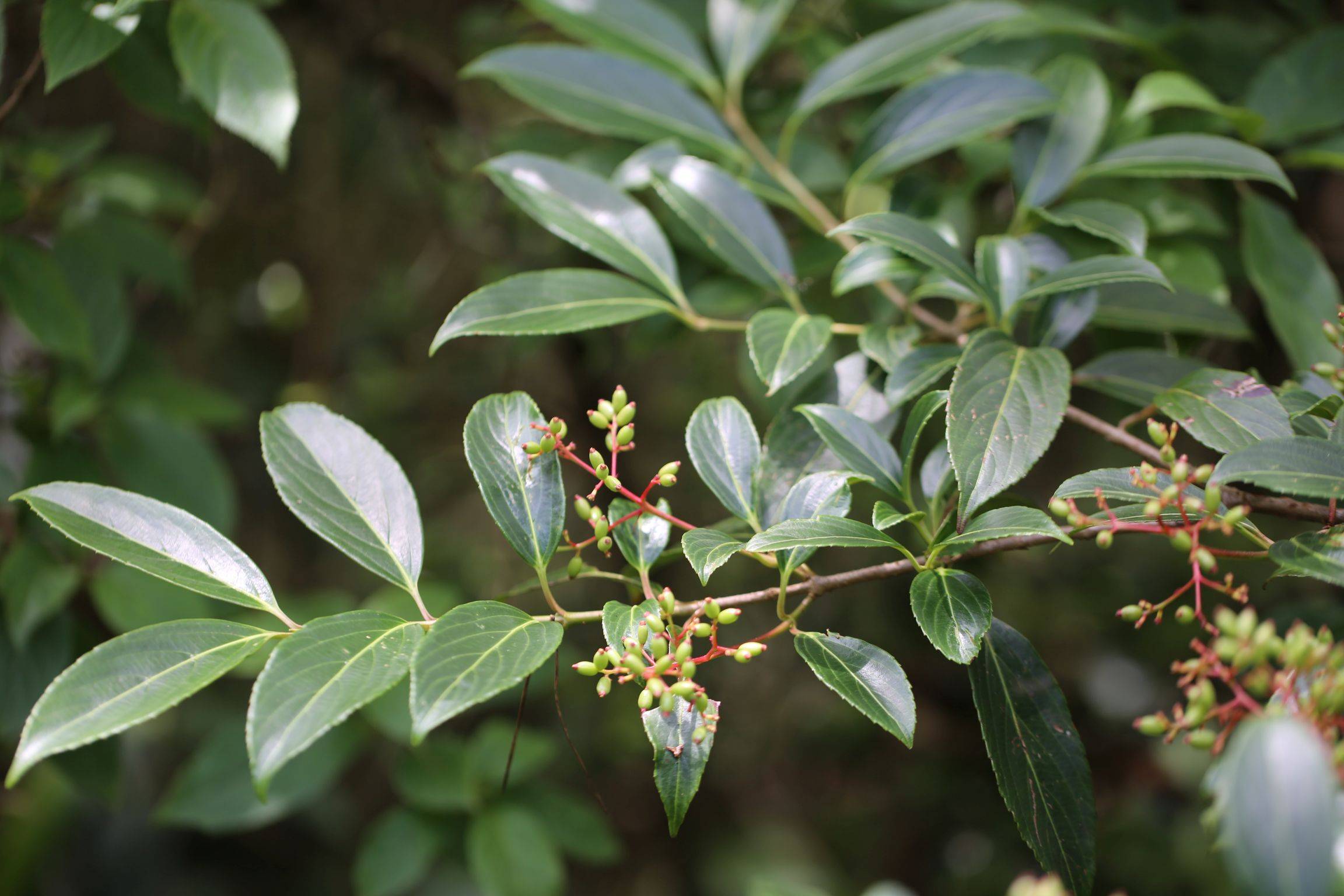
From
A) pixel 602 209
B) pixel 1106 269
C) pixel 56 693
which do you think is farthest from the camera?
pixel 602 209

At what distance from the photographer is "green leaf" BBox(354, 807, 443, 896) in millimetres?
1204

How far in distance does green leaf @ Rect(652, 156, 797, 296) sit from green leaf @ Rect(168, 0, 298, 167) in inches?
15.3

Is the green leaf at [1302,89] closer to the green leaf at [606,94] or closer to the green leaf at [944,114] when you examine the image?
the green leaf at [944,114]

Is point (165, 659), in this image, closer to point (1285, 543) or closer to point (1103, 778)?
point (1285, 543)

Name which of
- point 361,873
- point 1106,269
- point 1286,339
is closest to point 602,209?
point 1106,269

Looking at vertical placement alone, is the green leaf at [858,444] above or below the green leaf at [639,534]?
above

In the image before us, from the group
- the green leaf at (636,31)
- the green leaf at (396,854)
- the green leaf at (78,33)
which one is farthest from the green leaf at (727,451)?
the green leaf at (396,854)

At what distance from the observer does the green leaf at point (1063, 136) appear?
911 mm

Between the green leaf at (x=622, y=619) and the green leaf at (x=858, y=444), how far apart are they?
0.19 m

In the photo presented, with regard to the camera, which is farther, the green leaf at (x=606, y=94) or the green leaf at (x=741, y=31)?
the green leaf at (x=741, y=31)

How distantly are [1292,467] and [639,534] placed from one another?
1.37 feet

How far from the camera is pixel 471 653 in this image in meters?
0.51

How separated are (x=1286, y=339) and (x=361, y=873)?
1.33m

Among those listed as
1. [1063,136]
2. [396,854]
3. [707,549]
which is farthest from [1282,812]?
[396,854]
